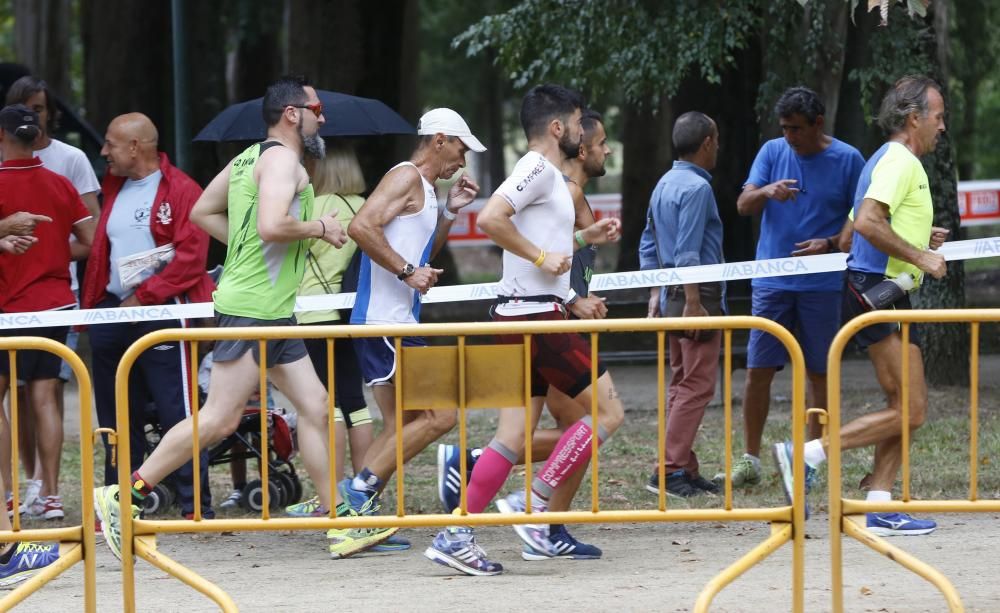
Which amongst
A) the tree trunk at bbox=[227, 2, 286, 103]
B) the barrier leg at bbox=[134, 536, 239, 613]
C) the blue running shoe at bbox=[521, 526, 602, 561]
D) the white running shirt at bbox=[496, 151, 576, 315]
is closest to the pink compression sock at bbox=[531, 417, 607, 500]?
the blue running shoe at bbox=[521, 526, 602, 561]

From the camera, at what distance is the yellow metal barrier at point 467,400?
5.48 metres

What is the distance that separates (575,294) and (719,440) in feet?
11.3

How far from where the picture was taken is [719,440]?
10102mm

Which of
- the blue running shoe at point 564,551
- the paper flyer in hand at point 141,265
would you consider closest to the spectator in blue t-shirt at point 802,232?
the blue running shoe at point 564,551

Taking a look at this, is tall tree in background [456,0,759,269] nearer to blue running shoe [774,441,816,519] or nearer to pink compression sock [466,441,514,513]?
pink compression sock [466,441,514,513]

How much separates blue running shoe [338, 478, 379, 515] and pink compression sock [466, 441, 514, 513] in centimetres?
59

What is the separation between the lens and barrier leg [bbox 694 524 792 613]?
5.45 m

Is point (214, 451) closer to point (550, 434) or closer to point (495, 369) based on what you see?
point (550, 434)

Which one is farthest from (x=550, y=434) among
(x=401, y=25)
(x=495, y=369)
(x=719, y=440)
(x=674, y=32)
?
(x=401, y=25)

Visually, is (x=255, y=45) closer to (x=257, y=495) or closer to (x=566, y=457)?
(x=257, y=495)

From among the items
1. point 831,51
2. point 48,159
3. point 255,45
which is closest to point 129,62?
point 255,45

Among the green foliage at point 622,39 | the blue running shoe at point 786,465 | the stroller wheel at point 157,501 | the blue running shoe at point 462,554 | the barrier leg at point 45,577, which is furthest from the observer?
the green foliage at point 622,39

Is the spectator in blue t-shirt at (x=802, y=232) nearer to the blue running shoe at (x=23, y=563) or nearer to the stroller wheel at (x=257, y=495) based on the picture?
the stroller wheel at (x=257, y=495)

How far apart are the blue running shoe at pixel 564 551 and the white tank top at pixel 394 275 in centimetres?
116
